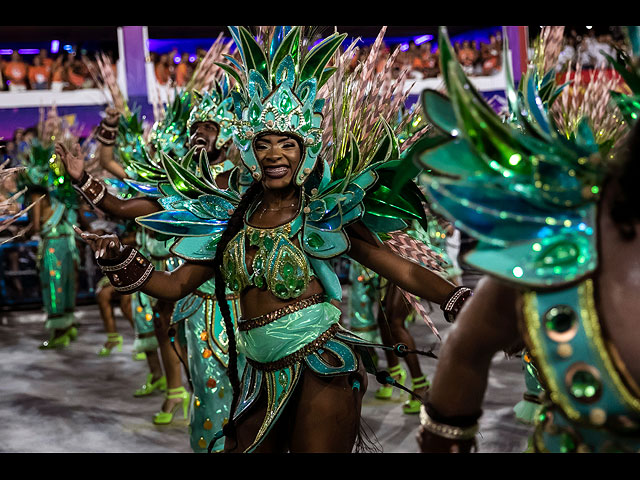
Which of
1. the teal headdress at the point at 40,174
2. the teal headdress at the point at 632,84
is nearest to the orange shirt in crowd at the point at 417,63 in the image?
the teal headdress at the point at 40,174

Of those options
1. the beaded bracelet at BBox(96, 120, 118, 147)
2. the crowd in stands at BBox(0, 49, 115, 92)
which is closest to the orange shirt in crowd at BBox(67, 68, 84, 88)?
the crowd in stands at BBox(0, 49, 115, 92)

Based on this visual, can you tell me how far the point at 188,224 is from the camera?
2756 mm

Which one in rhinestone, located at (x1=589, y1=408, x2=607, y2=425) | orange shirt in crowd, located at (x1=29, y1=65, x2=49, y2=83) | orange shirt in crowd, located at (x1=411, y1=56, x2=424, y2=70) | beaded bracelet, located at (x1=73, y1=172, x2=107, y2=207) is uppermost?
orange shirt in crowd, located at (x1=411, y1=56, x2=424, y2=70)

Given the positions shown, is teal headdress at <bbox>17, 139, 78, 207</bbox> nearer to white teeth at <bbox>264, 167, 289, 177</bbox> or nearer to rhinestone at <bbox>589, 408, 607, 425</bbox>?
white teeth at <bbox>264, 167, 289, 177</bbox>

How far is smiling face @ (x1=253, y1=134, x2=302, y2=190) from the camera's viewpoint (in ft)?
8.53

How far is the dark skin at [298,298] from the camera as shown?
2.44 metres

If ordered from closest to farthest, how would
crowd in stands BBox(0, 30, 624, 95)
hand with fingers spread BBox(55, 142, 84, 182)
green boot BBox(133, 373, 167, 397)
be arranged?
hand with fingers spread BBox(55, 142, 84, 182), green boot BBox(133, 373, 167, 397), crowd in stands BBox(0, 30, 624, 95)

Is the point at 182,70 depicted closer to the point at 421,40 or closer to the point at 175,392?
the point at 421,40

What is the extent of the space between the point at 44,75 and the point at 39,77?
3.4 inches

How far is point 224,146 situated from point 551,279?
331cm

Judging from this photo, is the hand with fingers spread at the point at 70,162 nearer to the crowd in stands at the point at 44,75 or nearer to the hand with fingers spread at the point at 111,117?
the hand with fingers spread at the point at 111,117

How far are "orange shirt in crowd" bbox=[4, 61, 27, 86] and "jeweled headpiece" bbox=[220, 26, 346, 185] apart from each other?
38.6ft

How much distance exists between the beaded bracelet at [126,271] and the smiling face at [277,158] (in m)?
0.47

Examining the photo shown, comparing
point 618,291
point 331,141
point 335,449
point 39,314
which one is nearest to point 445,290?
point 335,449
